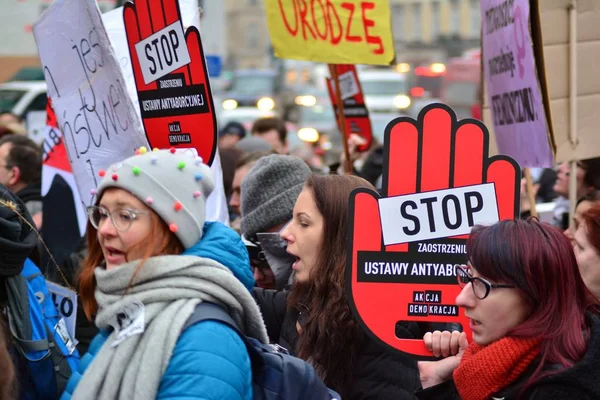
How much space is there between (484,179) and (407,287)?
412 millimetres

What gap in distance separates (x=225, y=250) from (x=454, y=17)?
6251 centimetres

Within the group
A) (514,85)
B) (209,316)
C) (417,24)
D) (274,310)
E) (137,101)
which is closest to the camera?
(209,316)

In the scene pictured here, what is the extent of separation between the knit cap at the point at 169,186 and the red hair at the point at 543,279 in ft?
2.49

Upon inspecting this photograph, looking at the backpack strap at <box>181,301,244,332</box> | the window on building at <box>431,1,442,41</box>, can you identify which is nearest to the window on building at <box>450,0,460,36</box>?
the window on building at <box>431,1,442,41</box>

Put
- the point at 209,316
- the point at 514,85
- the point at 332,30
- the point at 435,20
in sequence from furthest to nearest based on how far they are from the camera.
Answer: the point at 435,20
the point at 332,30
the point at 514,85
the point at 209,316

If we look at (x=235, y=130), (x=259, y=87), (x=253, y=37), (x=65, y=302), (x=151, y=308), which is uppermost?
(x=151, y=308)

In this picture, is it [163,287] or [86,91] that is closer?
[163,287]

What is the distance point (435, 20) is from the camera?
214 feet

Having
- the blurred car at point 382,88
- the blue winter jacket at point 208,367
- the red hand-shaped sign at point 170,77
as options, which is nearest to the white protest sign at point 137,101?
the red hand-shaped sign at point 170,77

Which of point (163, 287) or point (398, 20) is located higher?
point (163, 287)

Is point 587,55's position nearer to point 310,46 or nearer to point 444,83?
point 310,46

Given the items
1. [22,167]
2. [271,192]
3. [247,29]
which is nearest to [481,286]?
[271,192]

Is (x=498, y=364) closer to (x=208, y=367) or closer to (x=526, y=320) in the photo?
(x=526, y=320)

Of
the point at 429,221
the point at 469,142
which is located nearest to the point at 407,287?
the point at 429,221
